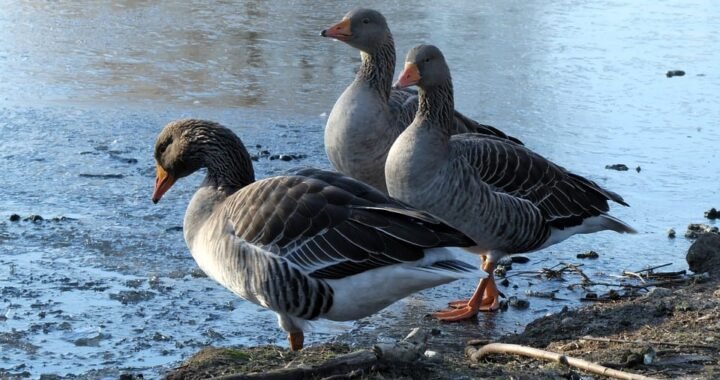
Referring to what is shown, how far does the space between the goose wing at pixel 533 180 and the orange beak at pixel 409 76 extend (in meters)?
0.43

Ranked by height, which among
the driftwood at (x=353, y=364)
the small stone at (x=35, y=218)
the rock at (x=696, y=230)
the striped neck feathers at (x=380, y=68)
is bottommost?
the small stone at (x=35, y=218)

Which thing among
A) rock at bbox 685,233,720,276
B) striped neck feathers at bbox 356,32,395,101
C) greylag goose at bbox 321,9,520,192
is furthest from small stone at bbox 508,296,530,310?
striped neck feathers at bbox 356,32,395,101

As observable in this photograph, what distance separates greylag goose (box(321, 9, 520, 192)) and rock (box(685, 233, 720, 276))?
134 cm

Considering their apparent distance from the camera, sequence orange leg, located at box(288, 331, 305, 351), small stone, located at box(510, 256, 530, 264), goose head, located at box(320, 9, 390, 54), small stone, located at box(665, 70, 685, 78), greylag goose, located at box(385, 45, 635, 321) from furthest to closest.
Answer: small stone, located at box(665, 70, 685, 78)
goose head, located at box(320, 9, 390, 54)
small stone, located at box(510, 256, 530, 264)
greylag goose, located at box(385, 45, 635, 321)
orange leg, located at box(288, 331, 305, 351)

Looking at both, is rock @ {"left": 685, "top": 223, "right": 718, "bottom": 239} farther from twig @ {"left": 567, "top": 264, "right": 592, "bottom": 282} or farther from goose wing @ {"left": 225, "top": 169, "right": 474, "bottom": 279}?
goose wing @ {"left": 225, "top": 169, "right": 474, "bottom": 279}

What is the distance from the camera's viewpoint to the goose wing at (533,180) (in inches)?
249

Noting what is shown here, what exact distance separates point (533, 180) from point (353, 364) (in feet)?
9.27

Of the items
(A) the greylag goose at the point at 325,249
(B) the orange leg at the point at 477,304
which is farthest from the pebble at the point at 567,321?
(A) the greylag goose at the point at 325,249

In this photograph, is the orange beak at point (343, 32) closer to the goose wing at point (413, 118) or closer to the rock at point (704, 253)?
the goose wing at point (413, 118)

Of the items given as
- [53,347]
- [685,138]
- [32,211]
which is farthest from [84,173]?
[685,138]

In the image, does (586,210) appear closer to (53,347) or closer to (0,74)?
(53,347)

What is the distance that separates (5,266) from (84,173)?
163cm

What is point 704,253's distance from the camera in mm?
6383

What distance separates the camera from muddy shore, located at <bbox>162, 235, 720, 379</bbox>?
417 cm
